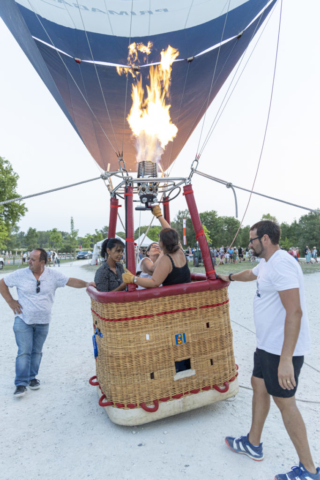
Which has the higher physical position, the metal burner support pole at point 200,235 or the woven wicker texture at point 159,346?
the metal burner support pole at point 200,235

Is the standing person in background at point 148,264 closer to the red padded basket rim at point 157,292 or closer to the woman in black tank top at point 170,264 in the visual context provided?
the woman in black tank top at point 170,264

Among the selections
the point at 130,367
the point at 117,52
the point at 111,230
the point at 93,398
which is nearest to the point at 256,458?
the point at 130,367

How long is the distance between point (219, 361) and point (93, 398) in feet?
4.05

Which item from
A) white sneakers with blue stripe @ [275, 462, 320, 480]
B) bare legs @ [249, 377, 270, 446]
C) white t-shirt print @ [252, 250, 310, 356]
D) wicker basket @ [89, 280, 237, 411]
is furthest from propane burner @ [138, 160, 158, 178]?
white sneakers with blue stripe @ [275, 462, 320, 480]

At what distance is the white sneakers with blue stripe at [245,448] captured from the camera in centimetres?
186

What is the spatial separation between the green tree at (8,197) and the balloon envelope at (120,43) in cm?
2164

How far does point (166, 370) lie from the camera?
231cm

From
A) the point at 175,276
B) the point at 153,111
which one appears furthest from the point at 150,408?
the point at 153,111

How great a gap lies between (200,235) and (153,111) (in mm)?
2714

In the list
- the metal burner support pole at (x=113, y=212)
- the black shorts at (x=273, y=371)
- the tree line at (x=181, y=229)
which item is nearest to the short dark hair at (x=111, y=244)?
the metal burner support pole at (x=113, y=212)

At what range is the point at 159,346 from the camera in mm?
2281

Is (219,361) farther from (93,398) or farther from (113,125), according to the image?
(113,125)

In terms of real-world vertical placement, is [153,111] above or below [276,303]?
above

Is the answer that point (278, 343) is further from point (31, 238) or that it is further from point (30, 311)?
point (31, 238)
